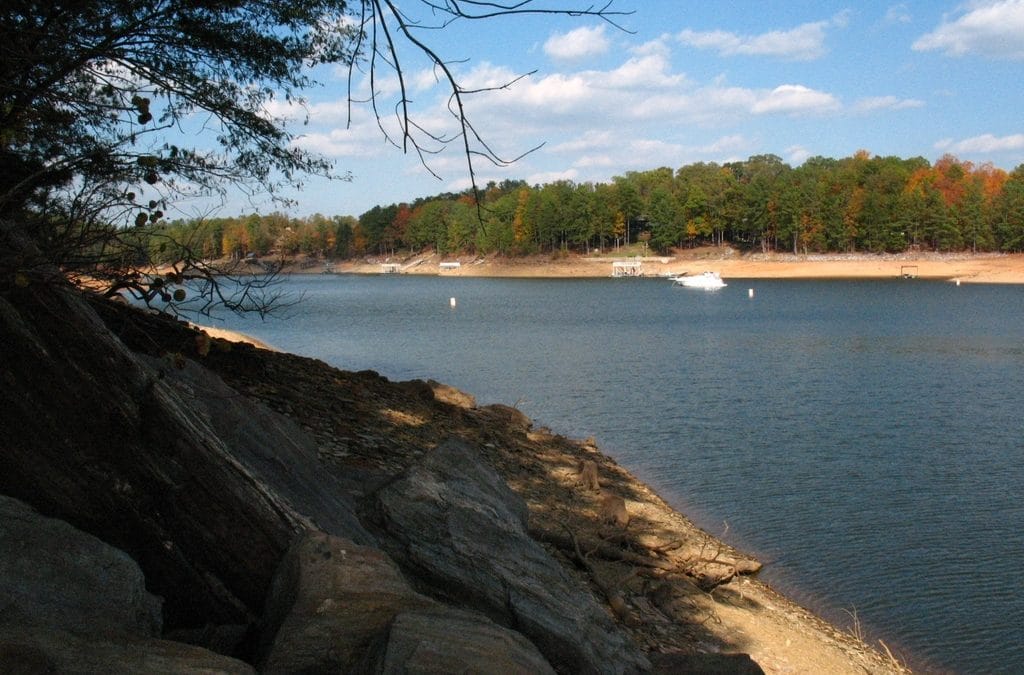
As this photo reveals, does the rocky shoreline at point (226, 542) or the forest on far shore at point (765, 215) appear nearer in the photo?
the rocky shoreline at point (226, 542)

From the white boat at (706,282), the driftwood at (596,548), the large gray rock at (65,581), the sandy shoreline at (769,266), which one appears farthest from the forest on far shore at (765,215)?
the large gray rock at (65,581)

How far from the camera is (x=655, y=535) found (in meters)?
11.4

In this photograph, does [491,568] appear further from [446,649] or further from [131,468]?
[131,468]

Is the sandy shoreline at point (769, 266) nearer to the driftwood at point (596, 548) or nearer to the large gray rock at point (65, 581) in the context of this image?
the driftwood at point (596, 548)

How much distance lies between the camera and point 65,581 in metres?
3.69

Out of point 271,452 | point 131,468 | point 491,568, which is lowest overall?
point 491,568

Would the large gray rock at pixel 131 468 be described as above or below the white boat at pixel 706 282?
above

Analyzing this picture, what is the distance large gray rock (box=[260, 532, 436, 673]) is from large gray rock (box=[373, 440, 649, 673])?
1.04 metres

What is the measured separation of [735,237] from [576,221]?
2433 centimetres

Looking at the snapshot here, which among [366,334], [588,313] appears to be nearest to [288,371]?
[366,334]

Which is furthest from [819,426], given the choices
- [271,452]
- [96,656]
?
[96,656]

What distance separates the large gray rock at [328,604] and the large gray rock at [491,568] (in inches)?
41.0

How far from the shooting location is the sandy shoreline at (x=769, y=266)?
4003 inches

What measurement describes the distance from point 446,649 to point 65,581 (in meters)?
1.55
